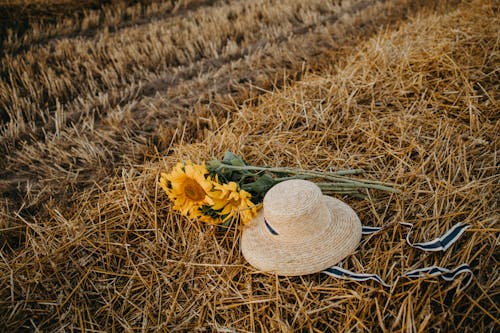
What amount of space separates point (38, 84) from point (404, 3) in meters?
4.18

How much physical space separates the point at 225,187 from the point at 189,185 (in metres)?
0.21

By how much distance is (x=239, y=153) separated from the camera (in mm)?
2160

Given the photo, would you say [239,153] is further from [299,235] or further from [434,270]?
[434,270]

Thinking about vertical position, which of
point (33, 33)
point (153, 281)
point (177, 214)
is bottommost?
point (153, 281)

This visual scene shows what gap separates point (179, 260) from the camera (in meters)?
1.77

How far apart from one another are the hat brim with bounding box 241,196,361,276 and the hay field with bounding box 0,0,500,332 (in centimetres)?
8

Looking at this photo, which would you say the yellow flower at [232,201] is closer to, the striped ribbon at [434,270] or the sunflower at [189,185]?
the sunflower at [189,185]

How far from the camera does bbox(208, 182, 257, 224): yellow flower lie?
1.58 m

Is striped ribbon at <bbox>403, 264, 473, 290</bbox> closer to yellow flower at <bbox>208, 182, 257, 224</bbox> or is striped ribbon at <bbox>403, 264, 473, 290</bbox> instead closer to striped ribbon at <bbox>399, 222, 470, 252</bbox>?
striped ribbon at <bbox>399, 222, 470, 252</bbox>

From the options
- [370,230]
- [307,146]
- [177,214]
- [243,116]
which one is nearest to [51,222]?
[177,214]

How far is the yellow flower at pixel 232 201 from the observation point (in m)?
1.58

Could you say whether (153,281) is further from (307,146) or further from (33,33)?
(33,33)

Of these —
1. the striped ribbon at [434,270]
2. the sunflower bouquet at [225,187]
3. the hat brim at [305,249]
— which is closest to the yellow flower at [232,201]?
the sunflower bouquet at [225,187]

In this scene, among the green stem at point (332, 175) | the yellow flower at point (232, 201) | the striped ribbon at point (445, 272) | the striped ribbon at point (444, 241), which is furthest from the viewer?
the green stem at point (332, 175)
